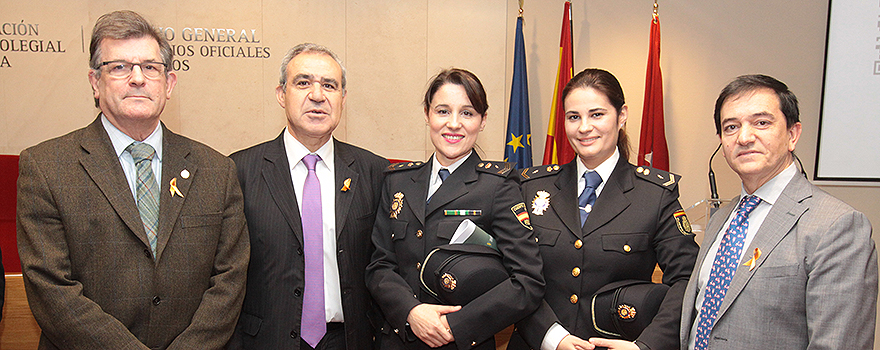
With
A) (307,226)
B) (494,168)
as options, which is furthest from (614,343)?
(307,226)

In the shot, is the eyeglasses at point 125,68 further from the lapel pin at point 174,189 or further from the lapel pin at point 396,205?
the lapel pin at point 396,205

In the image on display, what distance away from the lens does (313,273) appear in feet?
6.75

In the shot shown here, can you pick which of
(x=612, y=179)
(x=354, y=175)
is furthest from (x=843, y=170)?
(x=354, y=175)

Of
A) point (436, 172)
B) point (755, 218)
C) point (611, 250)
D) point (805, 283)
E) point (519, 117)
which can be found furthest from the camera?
point (519, 117)

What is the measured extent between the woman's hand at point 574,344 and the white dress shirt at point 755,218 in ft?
1.08

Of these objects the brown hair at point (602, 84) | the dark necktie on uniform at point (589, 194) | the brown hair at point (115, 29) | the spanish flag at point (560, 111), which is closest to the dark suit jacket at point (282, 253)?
the brown hair at point (115, 29)

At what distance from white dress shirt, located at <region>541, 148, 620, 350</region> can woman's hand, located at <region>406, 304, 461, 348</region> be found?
0.35 m

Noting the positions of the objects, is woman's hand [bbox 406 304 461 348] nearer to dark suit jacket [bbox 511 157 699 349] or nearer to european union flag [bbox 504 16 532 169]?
dark suit jacket [bbox 511 157 699 349]

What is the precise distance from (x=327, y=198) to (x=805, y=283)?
1683 mm

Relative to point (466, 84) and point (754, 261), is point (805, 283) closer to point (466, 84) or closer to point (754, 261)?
point (754, 261)

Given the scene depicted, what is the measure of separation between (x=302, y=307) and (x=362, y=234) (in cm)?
38

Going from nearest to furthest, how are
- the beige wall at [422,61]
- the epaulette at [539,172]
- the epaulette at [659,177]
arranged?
the epaulette at [659,177], the epaulette at [539,172], the beige wall at [422,61]

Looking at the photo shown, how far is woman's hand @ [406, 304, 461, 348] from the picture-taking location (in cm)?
181

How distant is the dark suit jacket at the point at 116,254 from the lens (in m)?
1.58
